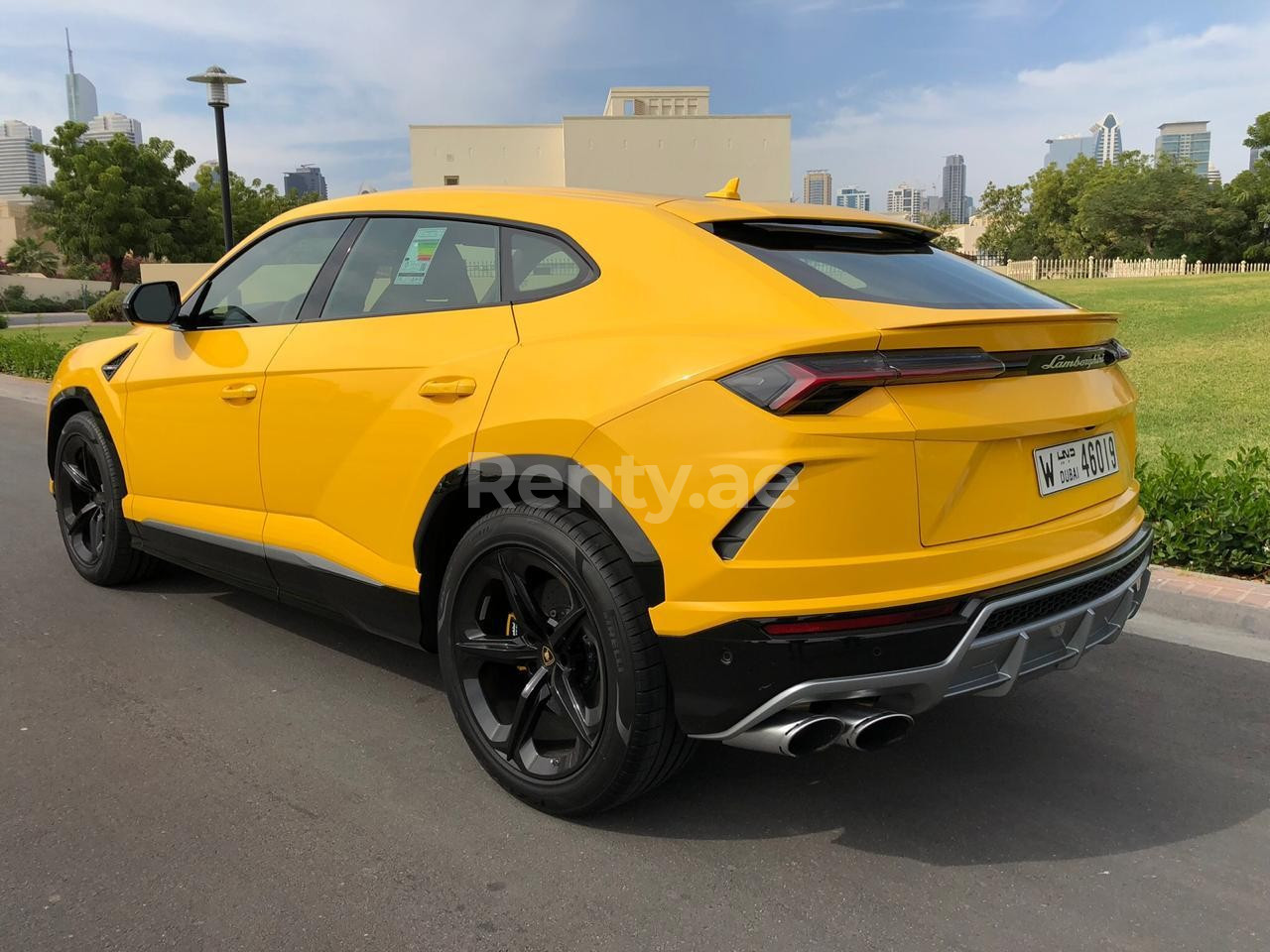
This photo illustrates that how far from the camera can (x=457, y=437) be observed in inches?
114

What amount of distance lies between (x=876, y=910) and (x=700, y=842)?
51 cm

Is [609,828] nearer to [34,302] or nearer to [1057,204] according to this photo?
[34,302]

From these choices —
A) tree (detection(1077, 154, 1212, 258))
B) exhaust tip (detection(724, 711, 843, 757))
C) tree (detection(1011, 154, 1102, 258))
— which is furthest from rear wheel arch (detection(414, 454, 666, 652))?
tree (detection(1011, 154, 1102, 258))

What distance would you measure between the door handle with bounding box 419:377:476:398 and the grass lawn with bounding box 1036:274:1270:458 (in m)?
2.03

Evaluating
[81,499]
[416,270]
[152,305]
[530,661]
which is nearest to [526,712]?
[530,661]

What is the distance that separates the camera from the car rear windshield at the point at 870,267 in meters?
2.64

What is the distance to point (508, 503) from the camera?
2820 mm

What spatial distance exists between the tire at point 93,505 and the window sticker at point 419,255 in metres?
2.07

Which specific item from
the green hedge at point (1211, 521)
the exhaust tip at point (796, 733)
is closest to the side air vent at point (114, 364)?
the exhaust tip at point (796, 733)

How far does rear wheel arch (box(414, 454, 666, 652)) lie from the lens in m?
2.48

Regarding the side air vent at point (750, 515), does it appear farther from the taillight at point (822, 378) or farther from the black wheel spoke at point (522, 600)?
the black wheel spoke at point (522, 600)

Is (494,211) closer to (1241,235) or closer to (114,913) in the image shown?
(114,913)

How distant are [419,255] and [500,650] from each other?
133cm

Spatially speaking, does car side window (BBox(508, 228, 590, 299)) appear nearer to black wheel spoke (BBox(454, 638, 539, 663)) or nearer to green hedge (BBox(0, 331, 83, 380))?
black wheel spoke (BBox(454, 638, 539, 663))
